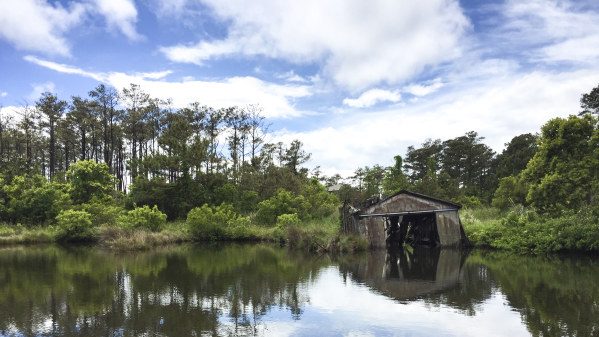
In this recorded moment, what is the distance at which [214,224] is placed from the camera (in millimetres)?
27125

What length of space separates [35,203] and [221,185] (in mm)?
12967

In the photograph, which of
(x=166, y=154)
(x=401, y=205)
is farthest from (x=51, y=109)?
(x=401, y=205)

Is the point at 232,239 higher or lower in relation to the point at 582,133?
lower

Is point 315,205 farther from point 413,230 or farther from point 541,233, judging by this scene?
point 541,233

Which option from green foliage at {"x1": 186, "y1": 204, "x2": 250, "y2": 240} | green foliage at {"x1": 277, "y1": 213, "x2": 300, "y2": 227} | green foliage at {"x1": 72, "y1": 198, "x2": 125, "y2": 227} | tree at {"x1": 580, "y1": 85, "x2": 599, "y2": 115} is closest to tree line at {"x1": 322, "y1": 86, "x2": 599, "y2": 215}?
tree at {"x1": 580, "y1": 85, "x2": 599, "y2": 115}

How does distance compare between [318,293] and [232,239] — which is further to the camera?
[232,239]

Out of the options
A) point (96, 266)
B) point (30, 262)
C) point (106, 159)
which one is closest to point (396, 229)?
point (96, 266)

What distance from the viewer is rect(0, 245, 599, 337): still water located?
8.25m

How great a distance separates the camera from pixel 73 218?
2470 centimetres

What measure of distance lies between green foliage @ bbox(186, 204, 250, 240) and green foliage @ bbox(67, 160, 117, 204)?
7.18 meters

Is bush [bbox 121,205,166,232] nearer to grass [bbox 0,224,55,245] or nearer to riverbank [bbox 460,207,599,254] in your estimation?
grass [bbox 0,224,55,245]

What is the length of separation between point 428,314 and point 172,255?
559 inches

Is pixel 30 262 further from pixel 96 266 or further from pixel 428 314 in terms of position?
pixel 428 314

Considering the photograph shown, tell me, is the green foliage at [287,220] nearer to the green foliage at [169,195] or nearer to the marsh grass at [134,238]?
the marsh grass at [134,238]
